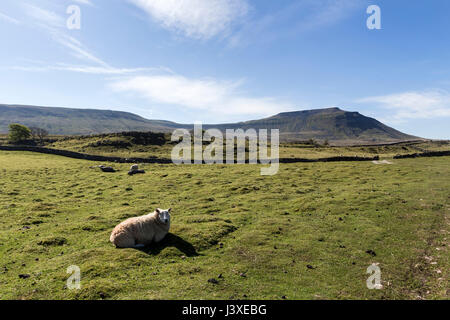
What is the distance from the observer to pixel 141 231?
48.4 feet

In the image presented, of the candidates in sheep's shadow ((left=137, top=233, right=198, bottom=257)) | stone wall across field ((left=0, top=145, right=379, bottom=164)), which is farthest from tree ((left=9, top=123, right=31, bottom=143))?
sheep's shadow ((left=137, top=233, right=198, bottom=257))

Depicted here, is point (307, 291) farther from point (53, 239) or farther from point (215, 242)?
point (53, 239)

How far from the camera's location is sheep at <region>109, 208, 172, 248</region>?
14453 mm

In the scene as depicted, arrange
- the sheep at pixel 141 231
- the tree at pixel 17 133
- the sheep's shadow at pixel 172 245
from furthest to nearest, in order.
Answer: the tree at pixel 17 133 → the sheep at pixel 141 231 → the sheep's shadow at pixel 172 245

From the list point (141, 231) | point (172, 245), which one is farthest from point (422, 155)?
point (141, 231)

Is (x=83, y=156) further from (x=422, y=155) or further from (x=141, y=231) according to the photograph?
(x=422, y=155)

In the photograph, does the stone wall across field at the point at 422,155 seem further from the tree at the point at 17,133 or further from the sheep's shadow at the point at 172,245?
the tree at the point at 17,133

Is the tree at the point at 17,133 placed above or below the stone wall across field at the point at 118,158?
above

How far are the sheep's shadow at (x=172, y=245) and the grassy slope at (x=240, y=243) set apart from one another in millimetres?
98

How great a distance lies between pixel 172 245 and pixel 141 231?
199 centimetres

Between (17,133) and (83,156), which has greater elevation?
(17,133)

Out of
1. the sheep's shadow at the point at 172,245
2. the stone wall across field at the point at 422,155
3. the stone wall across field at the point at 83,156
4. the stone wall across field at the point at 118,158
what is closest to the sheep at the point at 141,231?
the sheep's shadow at the point at 172,245

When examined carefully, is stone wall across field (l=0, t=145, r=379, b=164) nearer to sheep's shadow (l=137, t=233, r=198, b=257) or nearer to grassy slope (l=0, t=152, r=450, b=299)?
grassy slope (l=0, t=152, r=450, b=299)

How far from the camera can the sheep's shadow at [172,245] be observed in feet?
45.8
